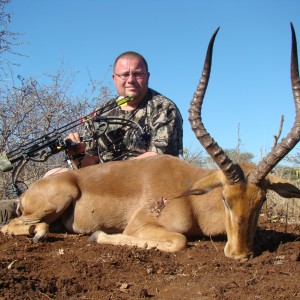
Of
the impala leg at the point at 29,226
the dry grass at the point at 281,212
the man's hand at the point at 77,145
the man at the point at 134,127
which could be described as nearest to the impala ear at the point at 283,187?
the man at the point at 134,127

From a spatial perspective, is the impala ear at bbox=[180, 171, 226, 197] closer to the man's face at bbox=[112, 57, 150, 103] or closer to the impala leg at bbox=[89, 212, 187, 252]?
the impala leg at bbox=[89, 212, 187, 252]

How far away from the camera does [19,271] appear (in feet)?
13.3

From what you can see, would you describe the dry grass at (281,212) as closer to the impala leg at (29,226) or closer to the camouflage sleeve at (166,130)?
the camouflage sleeve at (166,130)

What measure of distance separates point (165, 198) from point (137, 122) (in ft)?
7.67

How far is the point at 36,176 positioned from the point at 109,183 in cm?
514

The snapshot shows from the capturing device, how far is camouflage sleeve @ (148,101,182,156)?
781 cm

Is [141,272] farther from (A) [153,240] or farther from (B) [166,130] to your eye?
(B) [166,130]

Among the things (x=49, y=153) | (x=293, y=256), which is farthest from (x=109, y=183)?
(x=293, y=256)

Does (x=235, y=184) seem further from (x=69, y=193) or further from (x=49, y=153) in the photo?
(x=49, y=153)

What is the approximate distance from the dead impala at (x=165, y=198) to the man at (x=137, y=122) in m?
1.08

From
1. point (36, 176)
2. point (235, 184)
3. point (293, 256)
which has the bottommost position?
point (36, 176)

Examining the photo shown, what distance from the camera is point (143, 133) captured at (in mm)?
7895

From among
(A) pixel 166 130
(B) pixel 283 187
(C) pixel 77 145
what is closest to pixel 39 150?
(C) pixel 77 145

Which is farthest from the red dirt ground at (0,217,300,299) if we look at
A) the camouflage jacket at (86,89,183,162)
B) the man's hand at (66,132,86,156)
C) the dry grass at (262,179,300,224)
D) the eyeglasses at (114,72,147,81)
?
the eyeglasses at (114,72,147,81)
